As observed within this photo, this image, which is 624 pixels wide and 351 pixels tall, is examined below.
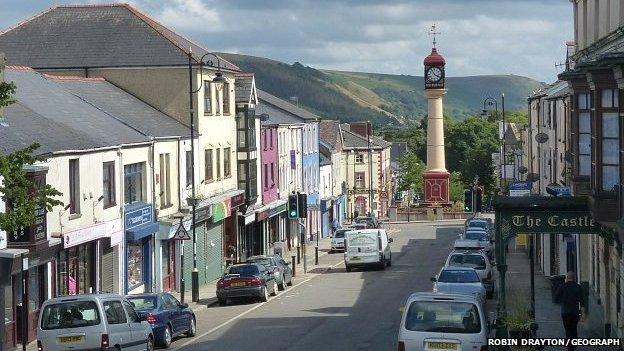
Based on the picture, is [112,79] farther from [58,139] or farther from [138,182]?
[58,139]

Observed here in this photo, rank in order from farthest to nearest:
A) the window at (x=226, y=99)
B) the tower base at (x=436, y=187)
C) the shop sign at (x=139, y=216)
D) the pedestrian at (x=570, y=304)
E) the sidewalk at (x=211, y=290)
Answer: the tower base at (x=436, y=187)
the window at (x=226, y=99)
the sidewalk at (x=211, y=290)
the shop sign at (x=139, y=216)
the pedestrian at (x=570, y=304)

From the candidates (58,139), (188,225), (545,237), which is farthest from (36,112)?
(545,237)

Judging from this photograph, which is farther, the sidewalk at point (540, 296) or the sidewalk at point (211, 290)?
the sidewalk at point (211, 290)

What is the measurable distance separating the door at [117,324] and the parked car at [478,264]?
63.7ft

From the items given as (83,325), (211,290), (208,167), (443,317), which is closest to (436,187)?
(208,167)

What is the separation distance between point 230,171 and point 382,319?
24.7 m

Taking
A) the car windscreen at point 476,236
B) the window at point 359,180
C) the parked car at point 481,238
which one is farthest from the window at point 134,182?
the window at point 359,180

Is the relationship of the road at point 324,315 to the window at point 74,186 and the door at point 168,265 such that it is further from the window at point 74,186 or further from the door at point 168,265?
the window at point 74,186

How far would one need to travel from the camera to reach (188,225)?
4931 centimetres

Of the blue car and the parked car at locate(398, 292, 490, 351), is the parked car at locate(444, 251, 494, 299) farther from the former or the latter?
the parked car at locate(398, 292, 490, 351)

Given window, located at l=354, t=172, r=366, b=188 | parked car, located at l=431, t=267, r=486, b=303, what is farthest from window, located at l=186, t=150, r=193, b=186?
window, located at l=354, t=172, r=366, b=188

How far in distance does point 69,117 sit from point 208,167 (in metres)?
14.6

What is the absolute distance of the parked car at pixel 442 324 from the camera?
21.5 m

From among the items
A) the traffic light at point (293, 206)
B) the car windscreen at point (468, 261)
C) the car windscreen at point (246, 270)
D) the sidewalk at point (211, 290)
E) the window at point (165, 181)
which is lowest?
the sidewalk at point (211, 290)
